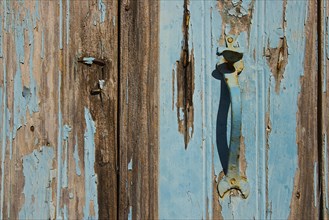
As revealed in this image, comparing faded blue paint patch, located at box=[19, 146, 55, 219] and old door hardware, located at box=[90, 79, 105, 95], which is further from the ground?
old door hardware, located at box=[90, 79, 105, 95]

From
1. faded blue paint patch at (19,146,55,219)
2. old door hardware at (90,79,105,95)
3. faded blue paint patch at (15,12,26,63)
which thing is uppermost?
faded blue paint patch at (15,12,26,63)

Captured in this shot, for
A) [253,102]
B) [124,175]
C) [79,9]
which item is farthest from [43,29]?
[253,102]

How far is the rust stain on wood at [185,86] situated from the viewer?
54.9 inches

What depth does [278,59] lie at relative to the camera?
1395 millimetres

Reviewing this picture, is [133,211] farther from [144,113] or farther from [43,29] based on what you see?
[43,29]

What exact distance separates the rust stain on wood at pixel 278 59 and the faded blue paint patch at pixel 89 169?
0.36m

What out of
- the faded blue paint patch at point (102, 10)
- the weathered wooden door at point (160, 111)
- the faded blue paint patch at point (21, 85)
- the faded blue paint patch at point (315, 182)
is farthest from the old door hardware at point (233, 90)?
the faded blue paint patch at point (21, 85)

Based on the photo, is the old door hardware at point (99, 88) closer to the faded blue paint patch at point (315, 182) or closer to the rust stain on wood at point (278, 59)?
the rust stain on wood at point (278, 59)

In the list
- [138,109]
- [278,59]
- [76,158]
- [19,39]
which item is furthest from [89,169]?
[278,59]

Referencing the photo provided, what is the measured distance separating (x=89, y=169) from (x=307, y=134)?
42cm

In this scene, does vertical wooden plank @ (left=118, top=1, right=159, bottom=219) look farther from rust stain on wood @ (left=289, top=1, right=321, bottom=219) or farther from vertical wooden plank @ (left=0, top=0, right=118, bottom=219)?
rust stain on wood @ (left=289, top=1, right=321, bottom=219)

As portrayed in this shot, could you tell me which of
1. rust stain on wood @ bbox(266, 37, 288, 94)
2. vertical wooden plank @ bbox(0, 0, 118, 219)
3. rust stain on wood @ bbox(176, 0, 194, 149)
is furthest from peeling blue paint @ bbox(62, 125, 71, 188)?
rust stain on wood @ bbox(266, 37, 288, 94)

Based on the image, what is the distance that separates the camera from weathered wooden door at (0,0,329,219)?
138 cm

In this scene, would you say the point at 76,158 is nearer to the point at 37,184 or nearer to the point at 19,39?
the point at 37,184
